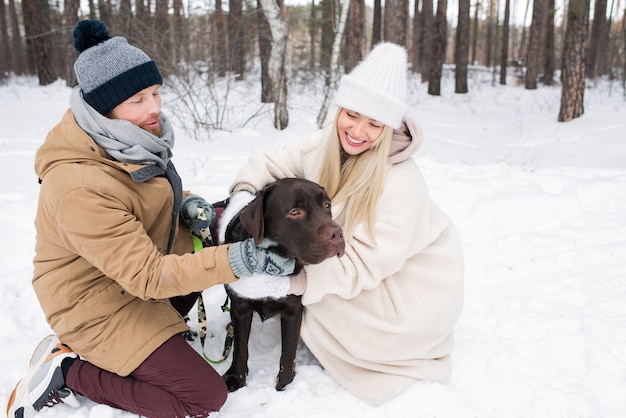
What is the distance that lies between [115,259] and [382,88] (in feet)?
4.85

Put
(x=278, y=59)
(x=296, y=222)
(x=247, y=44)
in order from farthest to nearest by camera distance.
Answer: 1. (x=247, y=44)
2. (x=278, y=59)
3. (x=296, y=222)

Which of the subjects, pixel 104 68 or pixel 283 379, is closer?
pixel 104 68

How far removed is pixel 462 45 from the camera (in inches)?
642

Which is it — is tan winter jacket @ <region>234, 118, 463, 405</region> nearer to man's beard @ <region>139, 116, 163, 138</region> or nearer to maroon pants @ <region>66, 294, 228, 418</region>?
maroon pants @ <region>66, 294, 228, 418</region>

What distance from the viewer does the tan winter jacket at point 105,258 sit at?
1.85m

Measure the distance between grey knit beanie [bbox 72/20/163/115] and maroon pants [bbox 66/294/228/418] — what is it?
1187 millimetres

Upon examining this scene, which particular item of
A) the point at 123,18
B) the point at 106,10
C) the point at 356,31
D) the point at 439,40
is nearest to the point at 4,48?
the point at 106,10

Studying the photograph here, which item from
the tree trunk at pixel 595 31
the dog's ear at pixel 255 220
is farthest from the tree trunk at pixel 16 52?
the tree trunk at pixel 595 31

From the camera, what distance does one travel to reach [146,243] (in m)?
1.93

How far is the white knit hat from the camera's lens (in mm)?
2305

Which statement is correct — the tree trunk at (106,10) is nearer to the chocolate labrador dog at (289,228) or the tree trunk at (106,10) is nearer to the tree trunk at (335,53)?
the tree trunk at (335,53)

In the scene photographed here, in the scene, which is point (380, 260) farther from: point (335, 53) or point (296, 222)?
point (335, 53)

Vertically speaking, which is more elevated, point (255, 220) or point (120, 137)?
point (120, 137)

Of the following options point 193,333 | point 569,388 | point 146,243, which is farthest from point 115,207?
point 569,388
